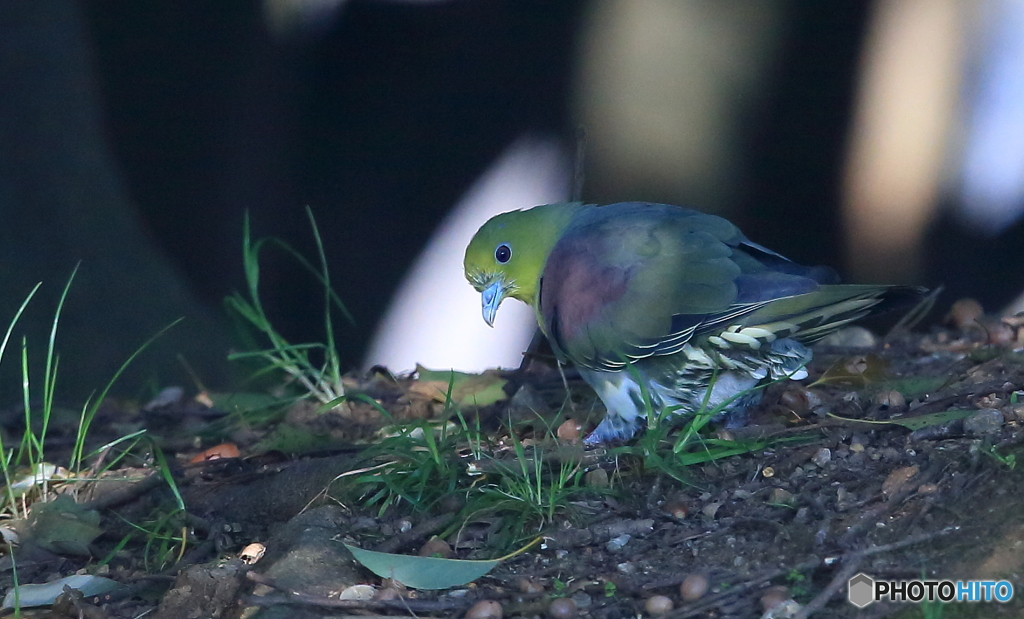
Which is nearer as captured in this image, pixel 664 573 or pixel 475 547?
pixel 664 573

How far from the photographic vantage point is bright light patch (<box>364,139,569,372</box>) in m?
4.29

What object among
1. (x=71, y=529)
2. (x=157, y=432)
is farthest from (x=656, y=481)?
(x=157, y=432)

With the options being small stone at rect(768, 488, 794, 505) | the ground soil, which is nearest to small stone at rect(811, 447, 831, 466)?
the ground soil

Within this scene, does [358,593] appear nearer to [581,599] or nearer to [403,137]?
[581,599]

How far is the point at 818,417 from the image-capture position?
261cm

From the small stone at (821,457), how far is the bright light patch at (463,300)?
6.97ft

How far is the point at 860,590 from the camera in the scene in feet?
5.96

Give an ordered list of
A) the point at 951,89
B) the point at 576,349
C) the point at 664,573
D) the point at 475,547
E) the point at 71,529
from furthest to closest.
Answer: the point at 951,89 < the point at 576,349 < the point at 71,529 < the point at 475,547 < the point at 664,573

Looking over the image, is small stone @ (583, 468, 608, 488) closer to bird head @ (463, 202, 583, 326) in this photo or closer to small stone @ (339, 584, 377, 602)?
small stone @ (339, 584, 377, 602)

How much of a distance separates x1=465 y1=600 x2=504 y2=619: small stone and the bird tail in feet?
3.59

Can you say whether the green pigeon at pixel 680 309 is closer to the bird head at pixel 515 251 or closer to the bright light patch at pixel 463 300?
the bird head at pixel 515 251

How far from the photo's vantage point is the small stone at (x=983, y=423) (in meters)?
2.28

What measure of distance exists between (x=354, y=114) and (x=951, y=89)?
269 centimetres

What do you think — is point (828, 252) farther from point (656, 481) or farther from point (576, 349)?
point (656, 481)
